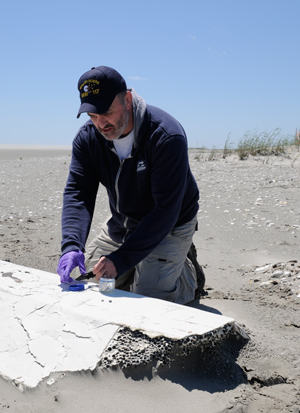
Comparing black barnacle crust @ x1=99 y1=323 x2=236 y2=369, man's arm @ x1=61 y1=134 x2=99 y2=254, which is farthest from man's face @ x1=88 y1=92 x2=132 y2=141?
black barnacle crust @ x1=99 y1=323 x2=236 y2=369

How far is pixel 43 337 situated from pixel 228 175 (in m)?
7.06

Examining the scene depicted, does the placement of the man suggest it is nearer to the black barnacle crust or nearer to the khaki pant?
the khaki pant

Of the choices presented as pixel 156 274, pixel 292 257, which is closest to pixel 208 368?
pixel 156 274

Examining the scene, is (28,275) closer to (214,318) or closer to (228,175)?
(214,318)

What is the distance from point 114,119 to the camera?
2598 millimetres

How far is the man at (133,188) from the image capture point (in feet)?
8.36

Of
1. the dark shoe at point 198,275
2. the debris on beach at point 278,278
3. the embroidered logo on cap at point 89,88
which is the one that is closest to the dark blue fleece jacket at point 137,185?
the embroidered logo on cap at point 89,88

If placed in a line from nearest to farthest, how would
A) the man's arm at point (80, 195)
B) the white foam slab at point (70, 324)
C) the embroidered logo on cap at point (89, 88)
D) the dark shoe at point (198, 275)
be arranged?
the white foam slab at point (70, 324)
the embroidered logo on cap at point (89, 88)
the man's arm at point (80, 195)
the dark shoe at point (198, 275)

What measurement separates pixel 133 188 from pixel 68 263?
674 mm

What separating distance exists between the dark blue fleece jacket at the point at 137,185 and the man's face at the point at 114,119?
7cm

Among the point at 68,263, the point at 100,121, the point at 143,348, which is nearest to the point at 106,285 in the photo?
the point at 68,263

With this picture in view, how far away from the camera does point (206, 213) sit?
5996mm

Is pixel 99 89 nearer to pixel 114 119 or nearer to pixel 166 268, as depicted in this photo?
pixel 114 119

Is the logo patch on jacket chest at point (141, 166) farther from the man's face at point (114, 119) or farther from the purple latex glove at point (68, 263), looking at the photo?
the purple latex glove at point (68, 263)
